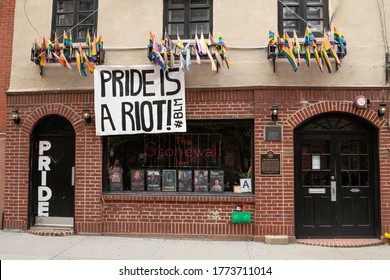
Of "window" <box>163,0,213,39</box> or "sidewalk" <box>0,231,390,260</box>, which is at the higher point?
"window" <box>163,0,213,39</box>

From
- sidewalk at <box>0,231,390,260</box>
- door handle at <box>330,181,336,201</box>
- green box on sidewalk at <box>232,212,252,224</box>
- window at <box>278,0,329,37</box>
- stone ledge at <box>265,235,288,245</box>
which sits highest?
window at <box>278,0,329,37</box>

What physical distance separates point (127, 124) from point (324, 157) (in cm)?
428

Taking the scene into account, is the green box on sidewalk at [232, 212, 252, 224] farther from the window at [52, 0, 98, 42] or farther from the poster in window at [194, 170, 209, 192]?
the window at [52, 0, 98, 42]

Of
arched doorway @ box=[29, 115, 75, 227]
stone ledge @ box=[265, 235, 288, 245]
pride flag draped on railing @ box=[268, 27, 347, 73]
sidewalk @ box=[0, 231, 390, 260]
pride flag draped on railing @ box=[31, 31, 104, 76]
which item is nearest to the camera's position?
sidewalk @ box=[0, 231, 390, 260]

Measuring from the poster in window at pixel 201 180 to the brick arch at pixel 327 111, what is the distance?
6.73 feet

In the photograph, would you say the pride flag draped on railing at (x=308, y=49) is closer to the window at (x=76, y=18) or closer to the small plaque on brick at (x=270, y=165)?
the small plaque on brick at (x=270, y=165)

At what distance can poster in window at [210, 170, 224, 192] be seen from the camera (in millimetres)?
8430

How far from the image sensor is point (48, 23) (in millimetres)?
8828

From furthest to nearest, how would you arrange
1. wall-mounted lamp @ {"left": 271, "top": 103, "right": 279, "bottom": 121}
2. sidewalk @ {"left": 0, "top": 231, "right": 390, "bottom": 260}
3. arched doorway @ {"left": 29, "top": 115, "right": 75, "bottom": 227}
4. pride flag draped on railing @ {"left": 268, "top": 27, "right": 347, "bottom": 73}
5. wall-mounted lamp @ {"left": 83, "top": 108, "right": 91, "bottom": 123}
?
1. arched doorway @ {"left": 29, "top": 115, "right": 75, "bottom": 227}
2. wall-mounted lamp @ {"left": 83, "top": 108, "right": 91, "bottom": 123}
3. wall-mounted lamp @ {"left": 271, "top": 103, "right": 279, "bottom": 121}
4. pride flag draped on railing @ {"left": 268, "top": 27, "right": 347, "bottom": 73}
5. sidewalk @ {"left": 0, "top": 231, "right": 390, "bottom": 260}

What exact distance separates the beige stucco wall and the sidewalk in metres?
3.30

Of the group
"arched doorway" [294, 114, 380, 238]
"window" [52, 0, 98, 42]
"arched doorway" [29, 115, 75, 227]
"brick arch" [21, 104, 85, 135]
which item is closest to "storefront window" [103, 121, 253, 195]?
"brick arch" [21, 104, 85, 135]

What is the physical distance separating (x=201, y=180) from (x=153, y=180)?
3.50 ft

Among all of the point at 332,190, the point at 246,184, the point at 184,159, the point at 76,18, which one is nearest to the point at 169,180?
the point at 184,159

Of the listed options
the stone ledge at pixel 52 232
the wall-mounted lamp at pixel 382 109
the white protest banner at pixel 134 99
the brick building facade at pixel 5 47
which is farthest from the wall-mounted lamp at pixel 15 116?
the wall-mounted lamp at pixel 382 109
